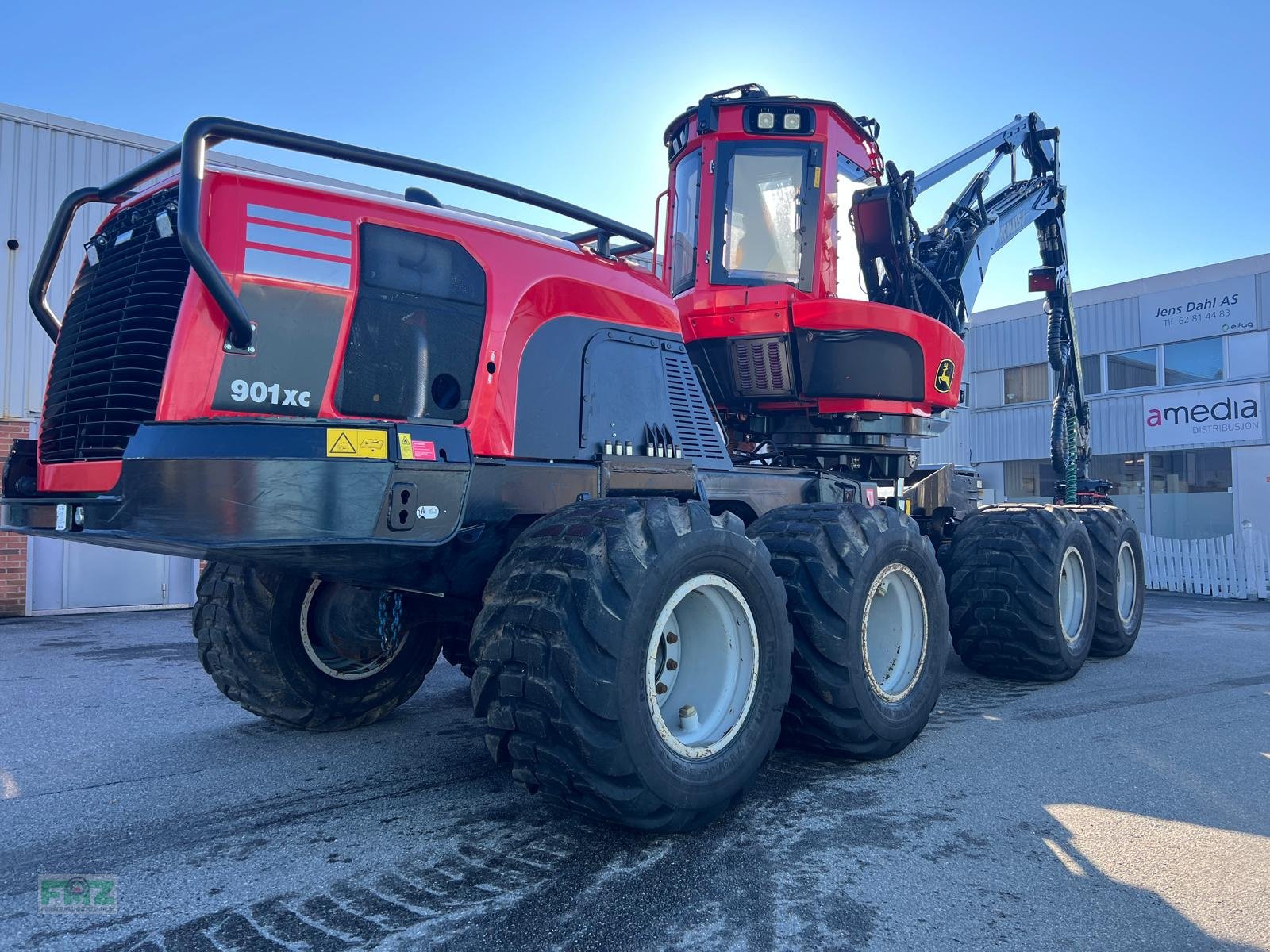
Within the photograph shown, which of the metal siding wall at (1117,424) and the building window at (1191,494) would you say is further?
the metal siding wall at (1117,424)

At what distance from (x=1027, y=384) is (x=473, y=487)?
22.7 metres

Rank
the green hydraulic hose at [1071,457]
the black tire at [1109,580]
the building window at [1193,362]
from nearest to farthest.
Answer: the black tire at [1109,580], the green hydraulic hose at [1071,457], the building window at [1193,362]

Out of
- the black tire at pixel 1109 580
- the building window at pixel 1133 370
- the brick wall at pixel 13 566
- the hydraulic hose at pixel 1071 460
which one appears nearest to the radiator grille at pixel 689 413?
the black tire at pixel 1109 580

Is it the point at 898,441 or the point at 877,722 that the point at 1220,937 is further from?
the point at 898,441

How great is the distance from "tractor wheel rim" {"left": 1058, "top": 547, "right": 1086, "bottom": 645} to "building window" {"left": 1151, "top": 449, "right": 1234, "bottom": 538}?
47.4ft

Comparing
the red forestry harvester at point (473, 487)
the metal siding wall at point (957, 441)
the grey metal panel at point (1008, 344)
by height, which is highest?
the grey metal panel at point (1008, 344)

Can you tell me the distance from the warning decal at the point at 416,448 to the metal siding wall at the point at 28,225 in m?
10.4

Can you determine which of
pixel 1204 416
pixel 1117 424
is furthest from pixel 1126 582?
pixel 1117 424

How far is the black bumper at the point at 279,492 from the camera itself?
2.96 metres

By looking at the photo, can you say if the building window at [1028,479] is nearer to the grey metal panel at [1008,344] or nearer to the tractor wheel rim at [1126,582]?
the grey metal panel at [1008,344]

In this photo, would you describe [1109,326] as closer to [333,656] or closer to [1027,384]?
[1027,384]

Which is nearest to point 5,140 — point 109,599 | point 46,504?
point 109,599

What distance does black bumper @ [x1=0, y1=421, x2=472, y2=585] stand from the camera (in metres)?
2.96

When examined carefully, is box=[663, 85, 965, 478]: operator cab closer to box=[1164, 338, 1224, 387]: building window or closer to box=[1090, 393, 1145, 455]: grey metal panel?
box=[1164, 338, 1224, 387]: building window
